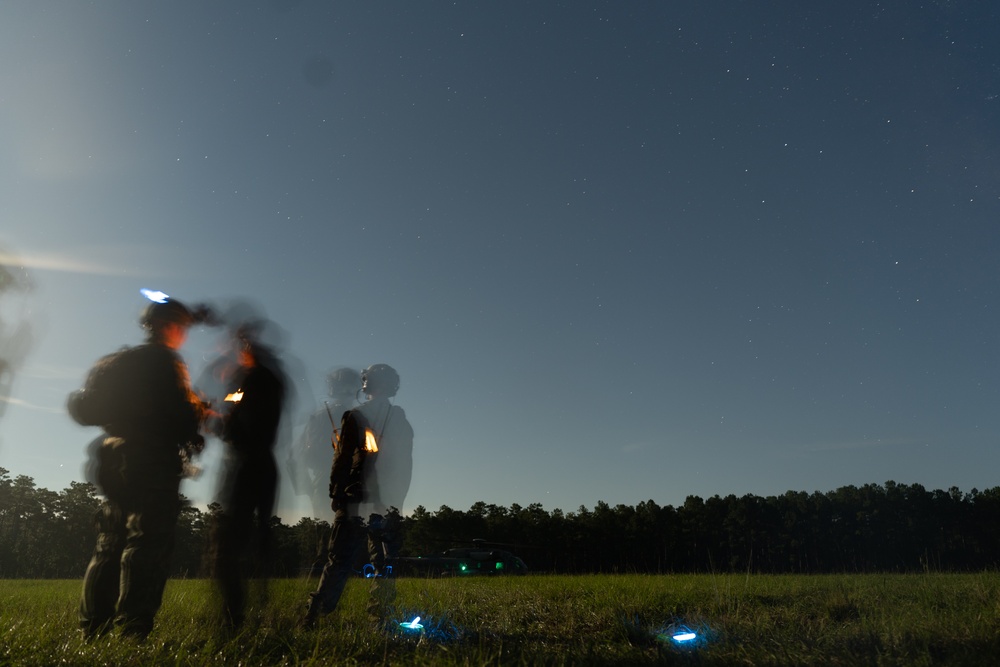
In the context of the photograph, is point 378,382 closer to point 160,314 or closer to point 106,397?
point 160,314

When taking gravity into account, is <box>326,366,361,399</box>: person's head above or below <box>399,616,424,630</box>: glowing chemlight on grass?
above

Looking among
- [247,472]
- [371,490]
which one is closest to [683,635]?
[371,490]

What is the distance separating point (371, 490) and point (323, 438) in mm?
1000

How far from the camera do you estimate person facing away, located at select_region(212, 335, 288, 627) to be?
4758mm

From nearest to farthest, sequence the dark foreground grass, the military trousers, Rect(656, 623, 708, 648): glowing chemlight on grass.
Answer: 1. the dark foreground grass
2. the military trousers
3. Rect(656, 623, 708, 648): glowing chemlight on grass

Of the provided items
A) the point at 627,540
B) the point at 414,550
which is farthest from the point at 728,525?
the point at 414,550

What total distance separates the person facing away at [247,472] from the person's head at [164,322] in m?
0.57

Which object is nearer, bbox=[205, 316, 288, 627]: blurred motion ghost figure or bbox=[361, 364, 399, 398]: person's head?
bbox=[205, 316, 288, 627]: blurred motion ghost figure

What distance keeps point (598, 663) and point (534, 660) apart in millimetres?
332

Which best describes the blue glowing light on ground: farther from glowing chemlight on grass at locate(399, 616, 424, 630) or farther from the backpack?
the backpack

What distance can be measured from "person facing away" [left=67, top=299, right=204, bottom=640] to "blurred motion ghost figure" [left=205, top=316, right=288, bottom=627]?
1.00 ft

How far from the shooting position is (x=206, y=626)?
14.7ft

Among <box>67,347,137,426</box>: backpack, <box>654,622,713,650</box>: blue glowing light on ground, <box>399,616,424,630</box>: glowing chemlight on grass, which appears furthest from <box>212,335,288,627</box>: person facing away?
<box>654,622,713,650</box>: blue glowing light on ground

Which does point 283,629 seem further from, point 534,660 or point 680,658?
point 680,658
